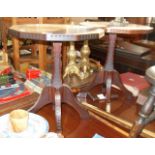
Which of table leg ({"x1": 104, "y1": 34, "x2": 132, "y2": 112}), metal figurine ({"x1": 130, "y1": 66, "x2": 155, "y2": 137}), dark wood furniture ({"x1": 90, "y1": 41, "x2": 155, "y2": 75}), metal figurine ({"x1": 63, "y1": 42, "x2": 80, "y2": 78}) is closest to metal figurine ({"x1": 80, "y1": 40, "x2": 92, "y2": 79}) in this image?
metal figurine ({"x1": 63, "y1": 42, "x2": 80, "y2": 78})

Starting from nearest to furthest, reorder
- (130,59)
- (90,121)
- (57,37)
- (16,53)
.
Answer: (57,37), (90,121), (130,59), (16,53)

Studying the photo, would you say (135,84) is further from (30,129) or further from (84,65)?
(30,129)

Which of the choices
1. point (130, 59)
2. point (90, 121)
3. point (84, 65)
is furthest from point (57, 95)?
point (130, 59)

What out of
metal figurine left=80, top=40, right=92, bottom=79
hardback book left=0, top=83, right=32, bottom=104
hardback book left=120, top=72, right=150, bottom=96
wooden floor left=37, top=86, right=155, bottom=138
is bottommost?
wooden floor left=37, top=86, right=155, bottom=138

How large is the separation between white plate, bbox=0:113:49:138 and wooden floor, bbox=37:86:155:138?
19cm

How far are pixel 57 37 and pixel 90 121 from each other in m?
0.55

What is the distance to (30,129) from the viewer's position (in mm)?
945

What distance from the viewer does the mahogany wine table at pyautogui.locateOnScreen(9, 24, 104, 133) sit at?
909 millimetres

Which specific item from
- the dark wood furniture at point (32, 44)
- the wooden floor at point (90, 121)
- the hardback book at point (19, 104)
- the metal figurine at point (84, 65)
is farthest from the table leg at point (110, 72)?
the dark wood furniture at point (32, 44)

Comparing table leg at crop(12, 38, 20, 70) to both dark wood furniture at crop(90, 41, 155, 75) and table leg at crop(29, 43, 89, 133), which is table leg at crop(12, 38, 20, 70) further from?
table leg at crop(29, 43, 89, 133)

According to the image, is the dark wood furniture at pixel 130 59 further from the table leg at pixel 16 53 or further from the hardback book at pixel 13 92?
the hardback book at pixel 13 92
